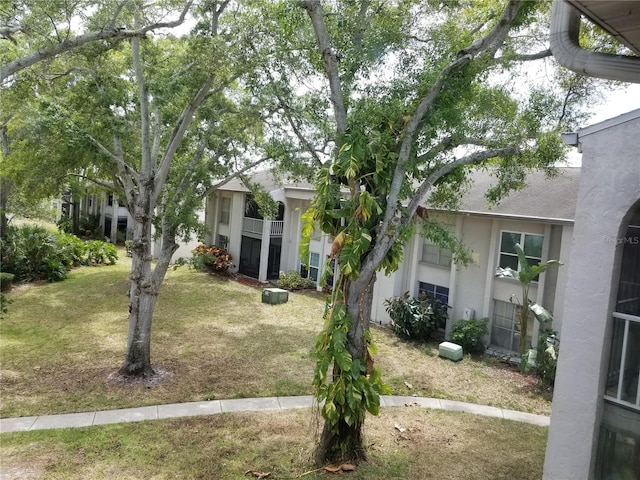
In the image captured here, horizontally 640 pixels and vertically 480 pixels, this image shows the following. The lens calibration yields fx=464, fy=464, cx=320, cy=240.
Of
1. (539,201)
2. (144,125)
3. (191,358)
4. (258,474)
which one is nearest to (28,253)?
(191,358)

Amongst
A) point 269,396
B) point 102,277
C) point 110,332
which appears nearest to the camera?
point 269,396

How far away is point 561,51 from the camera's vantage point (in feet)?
13.8

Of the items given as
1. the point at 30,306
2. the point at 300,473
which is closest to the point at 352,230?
the point at 300,473

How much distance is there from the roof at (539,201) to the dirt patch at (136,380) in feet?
33.8

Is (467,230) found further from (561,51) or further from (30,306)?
(30,306)

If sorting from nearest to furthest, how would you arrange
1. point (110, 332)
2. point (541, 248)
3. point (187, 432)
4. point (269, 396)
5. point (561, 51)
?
point (561, 51), point (187, 432), point (269, 396), point (541, 248), point (110, 332)

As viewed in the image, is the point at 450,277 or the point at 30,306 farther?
the point at 30,306

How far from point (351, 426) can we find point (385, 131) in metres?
5.21

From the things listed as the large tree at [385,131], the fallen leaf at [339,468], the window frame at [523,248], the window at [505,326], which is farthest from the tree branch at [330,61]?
the window at [505,326]

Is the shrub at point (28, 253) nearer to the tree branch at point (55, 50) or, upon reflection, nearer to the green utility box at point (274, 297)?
the green utility box at point (274, 297)

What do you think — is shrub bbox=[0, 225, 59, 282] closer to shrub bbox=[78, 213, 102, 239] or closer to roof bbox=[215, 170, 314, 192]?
roof bbox=[215, 170, 314, 192]

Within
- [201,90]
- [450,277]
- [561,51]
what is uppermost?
[201,90]

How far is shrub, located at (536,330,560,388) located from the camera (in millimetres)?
12594

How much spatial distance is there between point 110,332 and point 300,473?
10.9 meters
